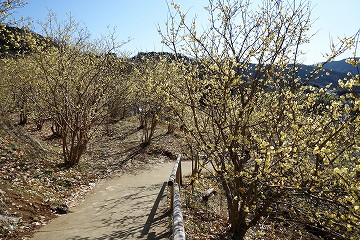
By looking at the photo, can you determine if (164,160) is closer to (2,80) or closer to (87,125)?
(87,125)

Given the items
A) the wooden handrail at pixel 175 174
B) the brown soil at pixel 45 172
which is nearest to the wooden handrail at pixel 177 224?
the wooden handrail at pixel 175 174

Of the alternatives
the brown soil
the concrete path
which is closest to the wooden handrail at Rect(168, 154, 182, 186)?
the concrete path

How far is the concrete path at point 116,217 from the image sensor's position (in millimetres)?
6570

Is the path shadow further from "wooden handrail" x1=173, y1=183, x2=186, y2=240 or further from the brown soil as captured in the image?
the brown soil

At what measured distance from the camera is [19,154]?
12.0 metres

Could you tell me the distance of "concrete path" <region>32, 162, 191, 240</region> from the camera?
6570 mm

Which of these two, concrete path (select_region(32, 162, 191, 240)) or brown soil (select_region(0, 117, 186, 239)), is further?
brown soil (select_region(0, 117, 186, 239))

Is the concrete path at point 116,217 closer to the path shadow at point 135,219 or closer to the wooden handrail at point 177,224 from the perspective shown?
the path shadow at point 135,219

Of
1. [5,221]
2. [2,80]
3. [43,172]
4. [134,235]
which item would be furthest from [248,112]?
[2,80]

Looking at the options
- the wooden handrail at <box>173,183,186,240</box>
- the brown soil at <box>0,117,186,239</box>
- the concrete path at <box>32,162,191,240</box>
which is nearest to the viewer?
the wooden handrail at <box>173,183,186,240</box>

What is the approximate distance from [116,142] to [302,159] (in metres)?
18.5

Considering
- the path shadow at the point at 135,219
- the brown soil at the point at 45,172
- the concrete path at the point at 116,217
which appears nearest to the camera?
the path shadow at the point at 135,219

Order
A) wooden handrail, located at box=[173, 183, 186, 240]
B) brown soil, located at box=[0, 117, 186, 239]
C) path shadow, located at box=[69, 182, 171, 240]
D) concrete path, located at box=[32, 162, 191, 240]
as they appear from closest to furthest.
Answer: wooden handrail, located at box=[173, 183, 186, 240] < path shadow, located at box=[69, 182, 171, 240] < concrete path, located at box=[32, 162, 191, 240] < brown soil, located at box=[0, 117, 186, 239]

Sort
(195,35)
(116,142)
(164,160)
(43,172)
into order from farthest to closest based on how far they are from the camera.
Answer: (116,142)
(164,160)
(43,172)
(195,35)
